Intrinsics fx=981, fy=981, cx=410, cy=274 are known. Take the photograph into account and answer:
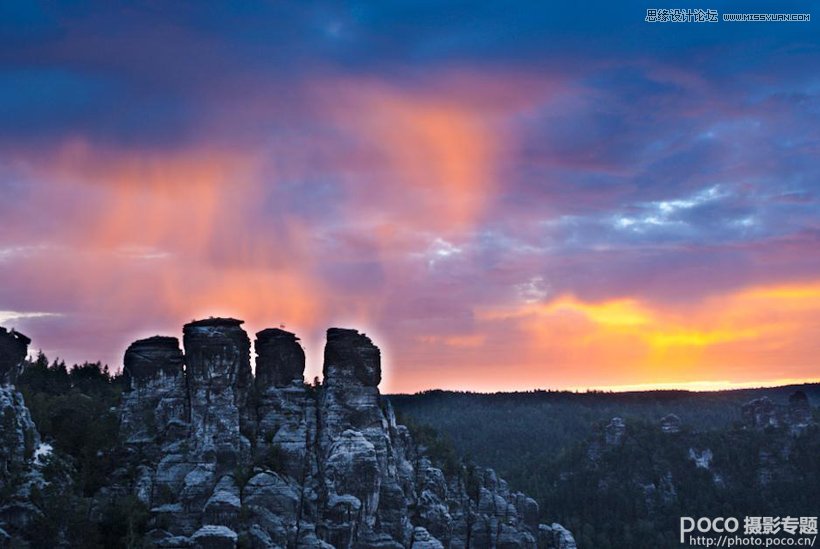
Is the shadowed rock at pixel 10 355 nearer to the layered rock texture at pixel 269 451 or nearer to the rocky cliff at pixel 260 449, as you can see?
the rocky cliff at pixel 260 449

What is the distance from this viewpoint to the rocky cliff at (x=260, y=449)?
8094cm

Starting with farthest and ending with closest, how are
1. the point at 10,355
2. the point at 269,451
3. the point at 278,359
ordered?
the point at 278,359
the point at 269,451
the point at 10,355

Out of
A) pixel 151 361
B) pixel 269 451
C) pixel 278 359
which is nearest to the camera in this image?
pixel 269 451

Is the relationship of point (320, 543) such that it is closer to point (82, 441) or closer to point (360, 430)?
point (360, 430)

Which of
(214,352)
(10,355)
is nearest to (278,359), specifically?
(214,352)

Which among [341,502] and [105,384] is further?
[105,384]

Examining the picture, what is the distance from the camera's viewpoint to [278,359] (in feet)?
317

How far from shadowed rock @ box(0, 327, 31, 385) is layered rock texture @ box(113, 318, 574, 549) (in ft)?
35.7

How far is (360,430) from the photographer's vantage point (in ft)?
307

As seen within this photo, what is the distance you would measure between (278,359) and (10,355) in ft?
81.3

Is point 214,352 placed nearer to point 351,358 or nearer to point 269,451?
point 269,451

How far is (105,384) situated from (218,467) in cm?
5385

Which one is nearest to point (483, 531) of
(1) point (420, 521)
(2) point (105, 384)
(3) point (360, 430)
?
(1) point (420, 521)

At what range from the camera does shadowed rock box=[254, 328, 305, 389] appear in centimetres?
9619
